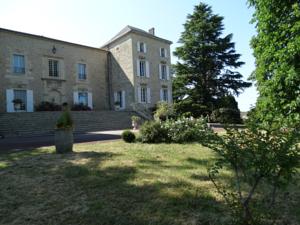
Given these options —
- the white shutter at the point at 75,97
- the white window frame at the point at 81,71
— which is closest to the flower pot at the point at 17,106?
the white shutter at the point at 75,97

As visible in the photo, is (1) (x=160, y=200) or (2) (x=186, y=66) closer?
(1) (x=160, y=200)

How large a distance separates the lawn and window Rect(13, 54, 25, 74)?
59.7 feet

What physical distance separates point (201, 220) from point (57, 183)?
2.54m

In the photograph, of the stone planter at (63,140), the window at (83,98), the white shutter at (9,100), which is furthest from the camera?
the window at (83,98)

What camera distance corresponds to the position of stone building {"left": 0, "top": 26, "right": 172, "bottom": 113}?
70.3ft

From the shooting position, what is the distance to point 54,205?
3.46 m

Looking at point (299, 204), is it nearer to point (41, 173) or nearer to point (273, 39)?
point (41, 173)

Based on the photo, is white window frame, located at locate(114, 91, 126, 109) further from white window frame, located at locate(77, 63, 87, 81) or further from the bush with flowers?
the bush with flowers

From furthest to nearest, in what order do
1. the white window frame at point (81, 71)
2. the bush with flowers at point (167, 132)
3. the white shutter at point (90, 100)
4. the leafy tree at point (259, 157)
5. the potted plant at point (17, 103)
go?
the white shutter at point (90, 100)
the white window frame at point (81, 71)
the potted plant at point (17, 103)
the bush with flowers at point (167, 132)
the leafy tree at point (259, 157)

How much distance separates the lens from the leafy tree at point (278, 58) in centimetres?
738

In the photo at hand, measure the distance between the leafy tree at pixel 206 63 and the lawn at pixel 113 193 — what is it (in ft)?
68.3

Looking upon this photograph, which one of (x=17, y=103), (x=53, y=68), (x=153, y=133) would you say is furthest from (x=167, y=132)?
(x=53, y=68)

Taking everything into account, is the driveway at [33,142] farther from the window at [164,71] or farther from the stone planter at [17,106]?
the window at [164,71]

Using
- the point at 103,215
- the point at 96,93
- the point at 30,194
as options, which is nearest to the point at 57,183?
the point at 30,194
